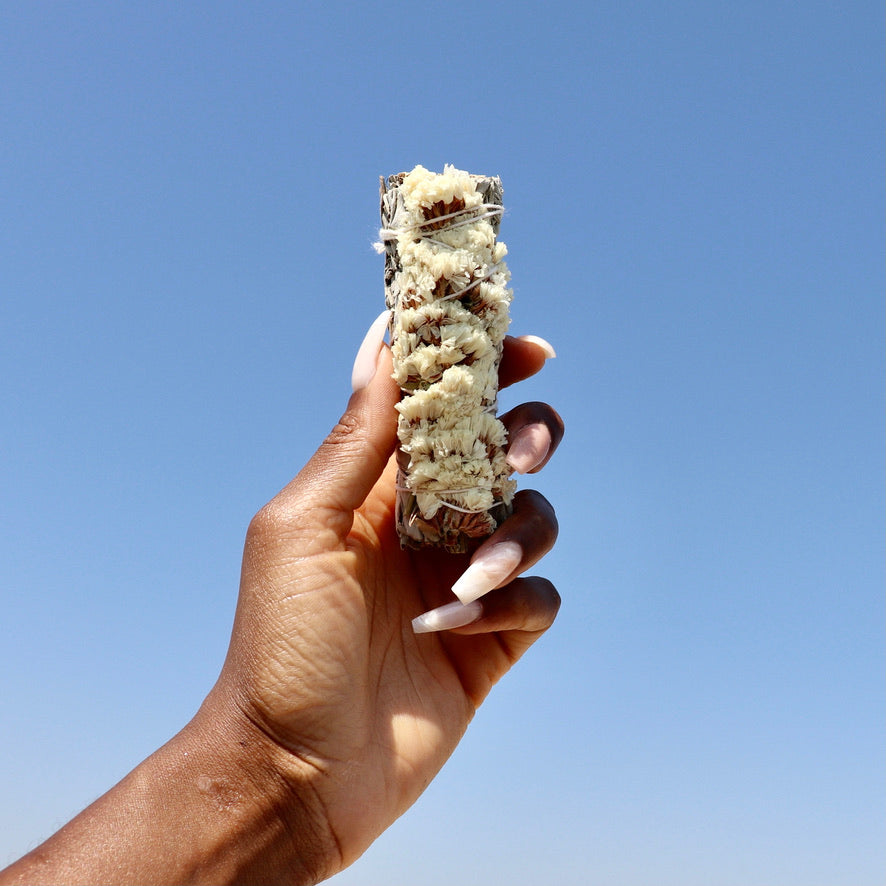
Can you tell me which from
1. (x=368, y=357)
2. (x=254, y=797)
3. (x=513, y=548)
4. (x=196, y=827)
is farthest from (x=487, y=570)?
(x=196, y=827)

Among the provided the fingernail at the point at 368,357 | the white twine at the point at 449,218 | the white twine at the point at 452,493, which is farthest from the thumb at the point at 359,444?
the white twine at the point at 449,218

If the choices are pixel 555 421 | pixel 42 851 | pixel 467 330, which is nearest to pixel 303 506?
pixel 467 330

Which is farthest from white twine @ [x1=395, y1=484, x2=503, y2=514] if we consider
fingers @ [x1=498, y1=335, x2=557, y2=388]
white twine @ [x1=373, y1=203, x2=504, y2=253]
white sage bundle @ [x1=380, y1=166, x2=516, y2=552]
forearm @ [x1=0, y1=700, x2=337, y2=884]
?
forearm @ [x1=0, y1=700, x2=337, y2=884]

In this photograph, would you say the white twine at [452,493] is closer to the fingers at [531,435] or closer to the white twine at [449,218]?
the fingers at [531,435]

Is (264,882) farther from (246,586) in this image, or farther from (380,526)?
(380,526)

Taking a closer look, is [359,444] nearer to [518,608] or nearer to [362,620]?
[362,620]

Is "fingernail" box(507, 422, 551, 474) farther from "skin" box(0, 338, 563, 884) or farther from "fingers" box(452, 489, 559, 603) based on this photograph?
"fingers" box(452, 489, 559, 603)
